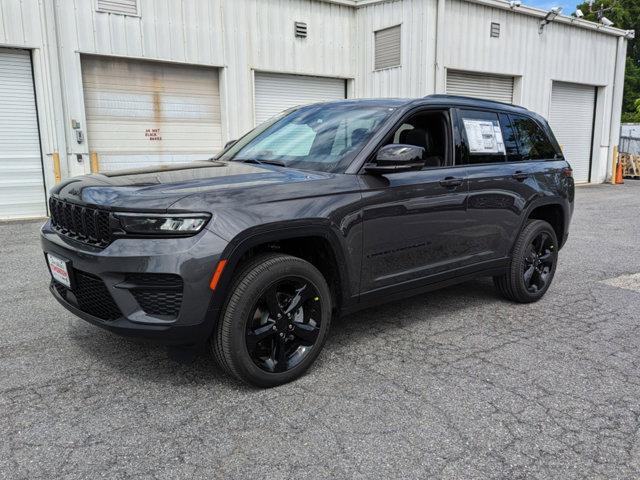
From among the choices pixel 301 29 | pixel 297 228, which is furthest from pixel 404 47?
pixel 297 228

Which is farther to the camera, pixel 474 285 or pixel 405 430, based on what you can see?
pixel 474 285

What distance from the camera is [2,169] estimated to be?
1020 centimetres

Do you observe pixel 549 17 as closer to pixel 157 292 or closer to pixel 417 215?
pixel 417 215

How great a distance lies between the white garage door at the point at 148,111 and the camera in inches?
430

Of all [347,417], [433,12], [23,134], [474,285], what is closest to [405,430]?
[347,417]

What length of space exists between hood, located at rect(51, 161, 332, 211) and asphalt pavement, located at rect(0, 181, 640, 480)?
1125 mm

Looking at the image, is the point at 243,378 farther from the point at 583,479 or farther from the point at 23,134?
the point at 23,134

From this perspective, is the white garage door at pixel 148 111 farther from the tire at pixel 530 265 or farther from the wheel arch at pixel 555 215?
the tire at pixel 530 265

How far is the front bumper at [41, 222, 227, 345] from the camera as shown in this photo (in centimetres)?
278

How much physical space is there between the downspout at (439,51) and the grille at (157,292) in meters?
12.5

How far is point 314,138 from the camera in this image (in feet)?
13.1

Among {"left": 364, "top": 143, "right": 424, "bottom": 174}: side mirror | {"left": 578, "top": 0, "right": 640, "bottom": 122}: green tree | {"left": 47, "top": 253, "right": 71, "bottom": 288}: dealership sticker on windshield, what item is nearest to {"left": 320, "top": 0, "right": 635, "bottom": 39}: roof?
{"left": 364, "top": 143, "right": 424, "bottom": 174}: side mirror

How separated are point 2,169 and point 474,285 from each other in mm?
8993

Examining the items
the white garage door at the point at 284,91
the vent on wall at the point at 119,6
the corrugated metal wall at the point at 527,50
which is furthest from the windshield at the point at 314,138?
the corrugated metal wall at the point at 527,50
